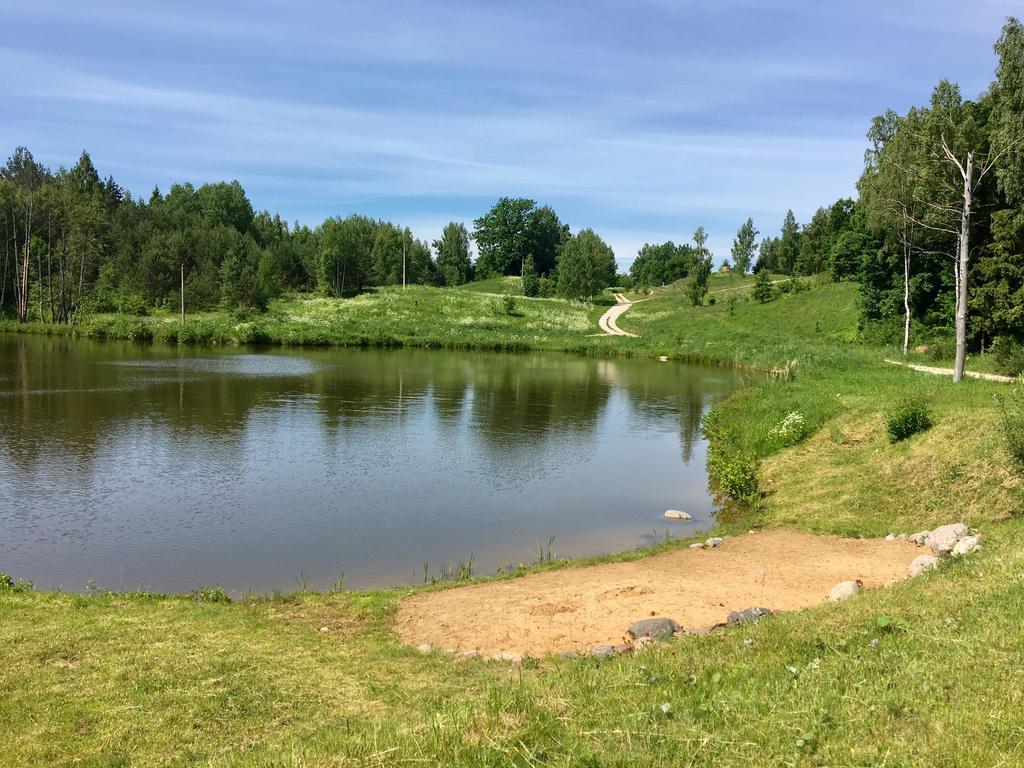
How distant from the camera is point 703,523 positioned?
19.7 meters

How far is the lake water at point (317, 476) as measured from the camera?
15812 mm

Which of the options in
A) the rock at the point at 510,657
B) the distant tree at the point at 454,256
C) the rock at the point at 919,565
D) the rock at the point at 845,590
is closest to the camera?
the rock at the point at 510,657

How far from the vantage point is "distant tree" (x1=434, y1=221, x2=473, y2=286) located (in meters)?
145

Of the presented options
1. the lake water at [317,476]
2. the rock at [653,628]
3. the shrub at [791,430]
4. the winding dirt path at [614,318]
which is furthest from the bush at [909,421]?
the winding dirt path at [614,318]

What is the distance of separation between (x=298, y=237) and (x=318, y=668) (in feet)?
435

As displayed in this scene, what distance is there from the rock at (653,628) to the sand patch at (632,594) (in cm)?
24

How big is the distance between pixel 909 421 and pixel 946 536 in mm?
7258

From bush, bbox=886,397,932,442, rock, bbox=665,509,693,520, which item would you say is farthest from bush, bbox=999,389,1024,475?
rock, bbox=665,509,693,520

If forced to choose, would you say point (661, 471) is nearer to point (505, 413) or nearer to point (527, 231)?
point (505, 413)

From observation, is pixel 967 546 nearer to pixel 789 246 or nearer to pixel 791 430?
pixel 791 430

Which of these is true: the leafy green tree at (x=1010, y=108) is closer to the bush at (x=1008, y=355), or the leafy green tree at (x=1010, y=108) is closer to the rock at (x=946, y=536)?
the bush at (x=1008, y=355)

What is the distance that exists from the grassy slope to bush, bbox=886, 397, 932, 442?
682 centimetres

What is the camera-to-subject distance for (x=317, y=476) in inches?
895

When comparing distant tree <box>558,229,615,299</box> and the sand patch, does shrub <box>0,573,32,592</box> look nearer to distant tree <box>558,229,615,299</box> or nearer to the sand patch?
the sand patch
